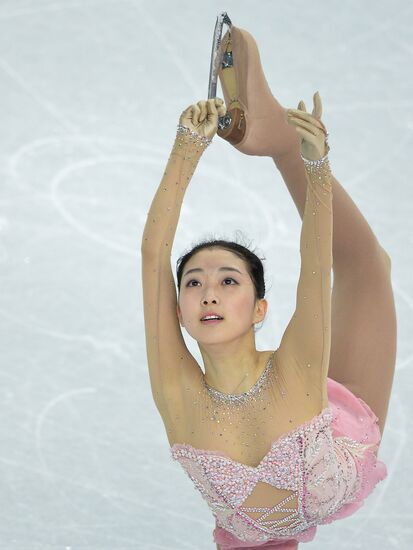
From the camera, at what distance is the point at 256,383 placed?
2271mm

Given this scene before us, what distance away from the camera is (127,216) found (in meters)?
3.78

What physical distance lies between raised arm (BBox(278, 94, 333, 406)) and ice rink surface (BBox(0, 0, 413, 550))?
1.11 meters

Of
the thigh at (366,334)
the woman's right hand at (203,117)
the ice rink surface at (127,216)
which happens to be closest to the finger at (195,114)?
the woman's right hand at (203,117)

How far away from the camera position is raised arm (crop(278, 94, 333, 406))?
2139mm

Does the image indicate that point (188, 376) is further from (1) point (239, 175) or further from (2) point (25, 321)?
(1) point (239, 175)

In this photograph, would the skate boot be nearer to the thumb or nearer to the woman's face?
the thumb

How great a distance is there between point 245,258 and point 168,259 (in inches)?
6.5

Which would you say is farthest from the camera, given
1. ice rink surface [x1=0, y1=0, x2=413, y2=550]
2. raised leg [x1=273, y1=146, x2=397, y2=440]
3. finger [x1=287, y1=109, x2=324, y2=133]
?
ice rink surface [x1=0, y1=0, x2=413, y2=550]

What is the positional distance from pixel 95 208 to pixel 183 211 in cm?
30

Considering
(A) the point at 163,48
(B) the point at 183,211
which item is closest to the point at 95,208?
(B) the point at 183,211

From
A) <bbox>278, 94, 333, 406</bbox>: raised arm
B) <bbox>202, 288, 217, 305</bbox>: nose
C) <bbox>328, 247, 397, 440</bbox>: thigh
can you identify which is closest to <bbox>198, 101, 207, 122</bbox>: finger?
<bbox>278, 94, 333, 406</bbox>: raised arm

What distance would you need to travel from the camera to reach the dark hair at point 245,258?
2.34m

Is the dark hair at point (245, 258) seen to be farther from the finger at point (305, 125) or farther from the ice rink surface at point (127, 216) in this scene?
the ice rink surface at point (127, 216)

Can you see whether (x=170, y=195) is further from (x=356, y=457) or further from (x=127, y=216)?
(x=127, y=216)
